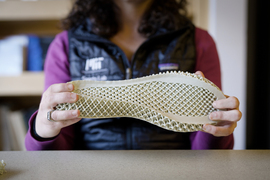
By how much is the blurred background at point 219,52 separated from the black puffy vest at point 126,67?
42 centimetres

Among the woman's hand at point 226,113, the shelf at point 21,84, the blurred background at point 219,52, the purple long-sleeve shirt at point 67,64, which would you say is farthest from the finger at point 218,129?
the shelf at point 21,84

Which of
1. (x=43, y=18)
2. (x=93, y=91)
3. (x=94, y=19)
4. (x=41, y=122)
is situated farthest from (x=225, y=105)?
(x=43, y=18)

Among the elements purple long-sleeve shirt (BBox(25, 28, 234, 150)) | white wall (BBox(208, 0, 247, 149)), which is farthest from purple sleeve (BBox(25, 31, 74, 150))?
white wall (BBox(208, 0, 247, 149))

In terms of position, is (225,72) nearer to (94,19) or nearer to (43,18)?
(94,19)

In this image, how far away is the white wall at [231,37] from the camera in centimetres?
95

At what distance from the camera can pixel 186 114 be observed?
1.16 ft

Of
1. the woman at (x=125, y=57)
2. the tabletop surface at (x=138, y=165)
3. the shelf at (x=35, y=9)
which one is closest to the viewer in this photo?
the tabletop surface at (x=138, y=165)

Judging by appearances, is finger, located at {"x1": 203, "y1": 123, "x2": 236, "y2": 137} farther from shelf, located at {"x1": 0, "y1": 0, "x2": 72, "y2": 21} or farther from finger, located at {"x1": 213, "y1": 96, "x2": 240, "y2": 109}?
shelf, located at {"x1": 0, "y1": 0, "x2": 72, "y2": 21}

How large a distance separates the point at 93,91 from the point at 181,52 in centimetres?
31

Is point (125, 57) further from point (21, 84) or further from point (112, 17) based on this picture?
point (21, 84)

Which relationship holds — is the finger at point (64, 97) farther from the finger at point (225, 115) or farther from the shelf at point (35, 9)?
the shelf at point (35, 9)

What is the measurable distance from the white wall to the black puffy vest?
1.37 feet

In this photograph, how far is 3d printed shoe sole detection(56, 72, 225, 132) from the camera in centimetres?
35

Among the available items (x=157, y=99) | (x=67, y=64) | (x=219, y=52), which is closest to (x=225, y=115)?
(x=157, y=99)
